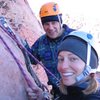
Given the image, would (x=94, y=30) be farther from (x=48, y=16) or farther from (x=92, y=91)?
(x=92, y=91)

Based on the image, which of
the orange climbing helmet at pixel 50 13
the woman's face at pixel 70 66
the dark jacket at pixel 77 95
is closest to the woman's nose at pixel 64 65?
the woman's face at pixel 70 66

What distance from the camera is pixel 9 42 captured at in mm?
3896

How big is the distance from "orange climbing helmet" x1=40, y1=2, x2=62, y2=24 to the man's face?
0.05 m

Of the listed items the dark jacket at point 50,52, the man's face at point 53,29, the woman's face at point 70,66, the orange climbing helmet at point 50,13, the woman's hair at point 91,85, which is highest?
the woman's face at point 70,66

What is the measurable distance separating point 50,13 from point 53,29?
293 millimetres

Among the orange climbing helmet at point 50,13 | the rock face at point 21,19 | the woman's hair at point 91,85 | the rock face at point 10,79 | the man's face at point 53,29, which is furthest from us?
the rock face at point 21,19

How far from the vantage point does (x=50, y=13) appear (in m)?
5.12

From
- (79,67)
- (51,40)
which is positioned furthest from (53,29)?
(79,67)

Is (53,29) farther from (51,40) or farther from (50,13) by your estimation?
(50,13)

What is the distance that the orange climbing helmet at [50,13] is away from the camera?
5051 millimetres

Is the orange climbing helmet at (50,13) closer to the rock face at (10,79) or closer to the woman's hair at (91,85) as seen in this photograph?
the rock face at (10,79)

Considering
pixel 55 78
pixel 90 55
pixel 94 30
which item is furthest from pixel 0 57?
pixel 94 30

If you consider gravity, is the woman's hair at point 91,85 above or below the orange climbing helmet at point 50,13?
below

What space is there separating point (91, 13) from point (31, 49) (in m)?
12.6
